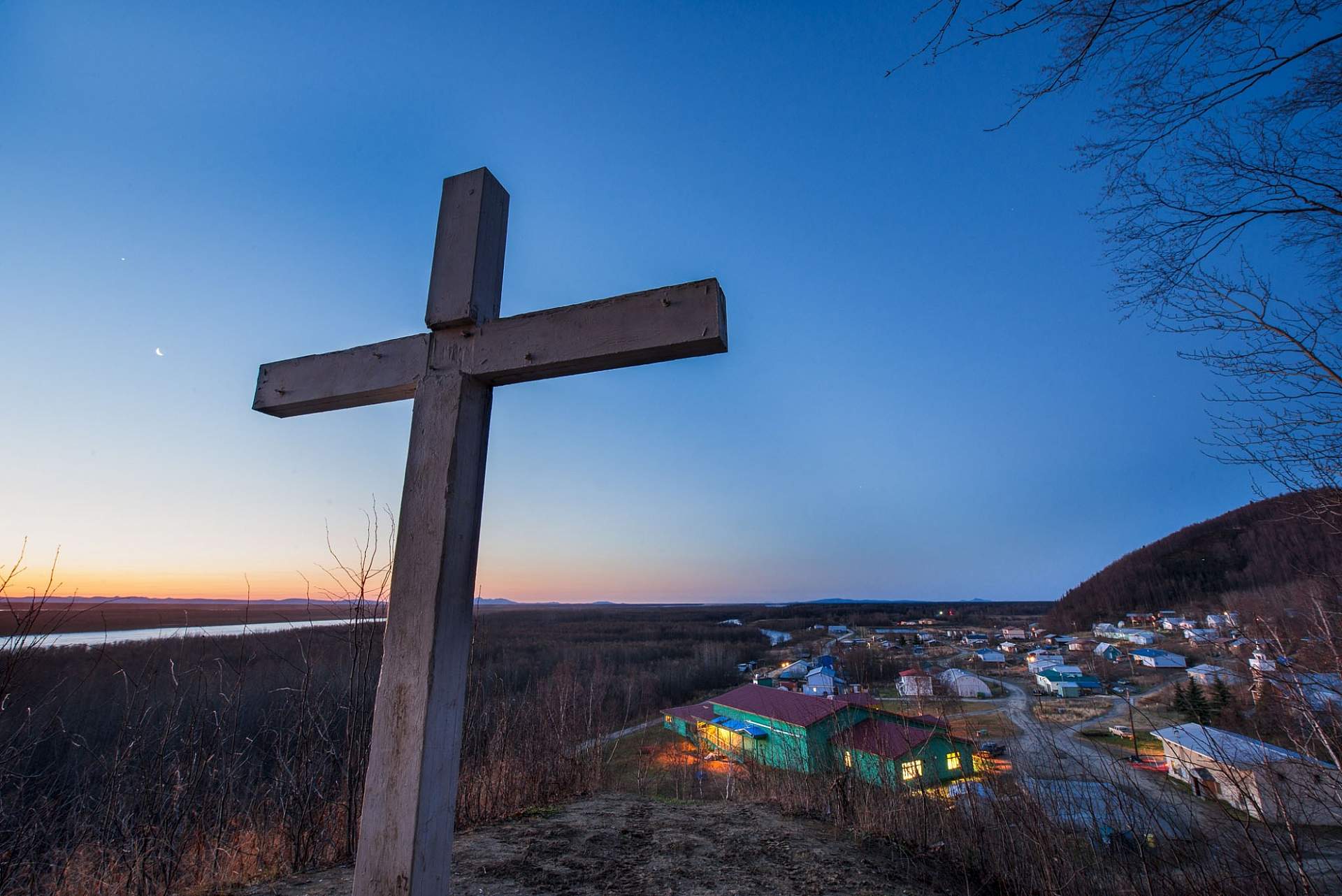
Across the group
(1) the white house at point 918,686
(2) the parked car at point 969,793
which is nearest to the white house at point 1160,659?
(1) the white house at point 918,686

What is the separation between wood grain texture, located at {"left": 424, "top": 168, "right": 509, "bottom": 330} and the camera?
174 cm

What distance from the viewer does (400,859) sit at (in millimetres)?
1309

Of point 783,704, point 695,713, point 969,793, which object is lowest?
point 695,713

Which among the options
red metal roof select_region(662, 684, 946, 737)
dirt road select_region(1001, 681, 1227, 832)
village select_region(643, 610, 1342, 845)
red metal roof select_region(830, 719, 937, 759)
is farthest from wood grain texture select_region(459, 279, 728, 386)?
red metal roof select_region(830, 719, 937, 759)

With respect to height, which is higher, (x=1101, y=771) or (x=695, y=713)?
(x=1101, y=771)

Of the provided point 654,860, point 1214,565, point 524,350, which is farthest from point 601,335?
point 1214,565

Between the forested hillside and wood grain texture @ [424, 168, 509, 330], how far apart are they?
4461 millimetres

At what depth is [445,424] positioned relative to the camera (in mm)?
1604

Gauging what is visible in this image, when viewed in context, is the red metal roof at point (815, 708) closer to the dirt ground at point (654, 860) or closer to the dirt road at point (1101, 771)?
the dirt road at point (1101, 771)

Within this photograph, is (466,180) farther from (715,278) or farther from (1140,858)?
(1140,858)

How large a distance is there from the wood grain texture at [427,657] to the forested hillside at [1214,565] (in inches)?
175

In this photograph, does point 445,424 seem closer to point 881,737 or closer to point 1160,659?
point 881,737

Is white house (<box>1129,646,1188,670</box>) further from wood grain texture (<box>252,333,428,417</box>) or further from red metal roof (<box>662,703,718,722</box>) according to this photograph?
wood grain texture (<box>252,333,428,417</box>)

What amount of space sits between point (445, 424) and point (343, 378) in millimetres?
569
